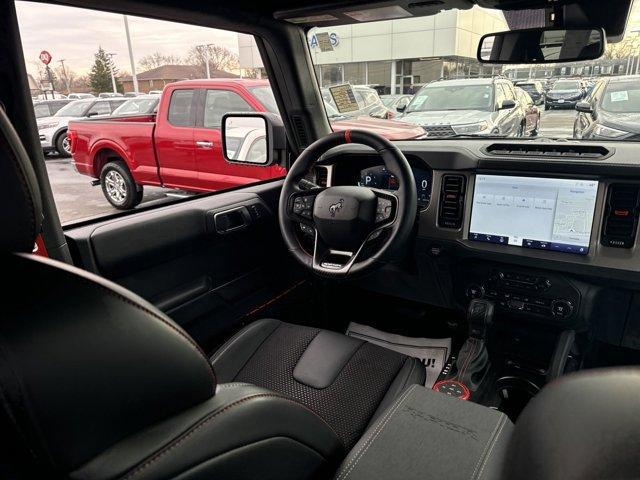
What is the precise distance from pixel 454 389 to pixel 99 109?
27.1 feet

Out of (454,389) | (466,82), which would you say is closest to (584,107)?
(466,82)

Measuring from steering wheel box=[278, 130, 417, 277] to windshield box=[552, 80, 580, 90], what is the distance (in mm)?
1226

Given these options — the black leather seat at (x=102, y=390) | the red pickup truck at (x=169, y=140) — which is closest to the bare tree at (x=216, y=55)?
the red pickup truck at (x=169, y=140)

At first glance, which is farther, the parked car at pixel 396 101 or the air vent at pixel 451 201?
the parked car at pixel 396 101

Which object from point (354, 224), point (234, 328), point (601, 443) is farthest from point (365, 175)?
point (601, 443)

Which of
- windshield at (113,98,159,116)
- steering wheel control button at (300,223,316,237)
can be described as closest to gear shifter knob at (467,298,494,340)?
steering wheel control button at (300,223,316,237)

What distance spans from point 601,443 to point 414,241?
1906 mm

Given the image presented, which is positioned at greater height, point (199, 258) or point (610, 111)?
point (610, 111)

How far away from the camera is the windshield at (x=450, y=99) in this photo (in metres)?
3.57

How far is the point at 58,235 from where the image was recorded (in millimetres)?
1690

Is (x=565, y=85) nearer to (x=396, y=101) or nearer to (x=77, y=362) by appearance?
(x=396, y=101)

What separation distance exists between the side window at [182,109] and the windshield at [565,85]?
3632mm

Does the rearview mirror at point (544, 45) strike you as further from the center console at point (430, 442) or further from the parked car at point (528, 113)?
the center console at point (430, 442)

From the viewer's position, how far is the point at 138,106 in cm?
668
